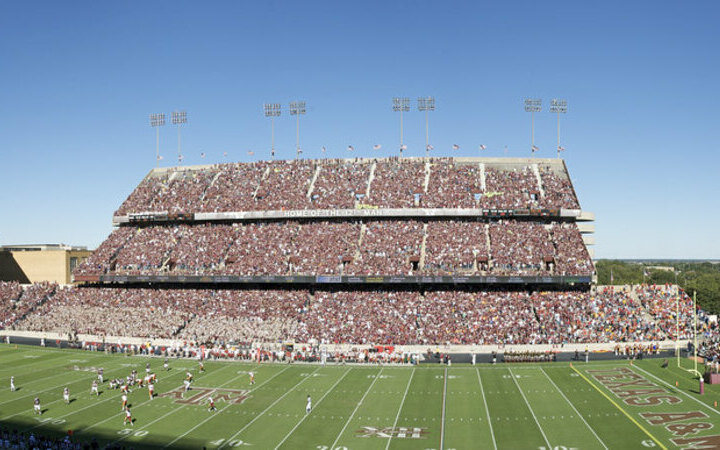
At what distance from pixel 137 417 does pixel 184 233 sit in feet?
113

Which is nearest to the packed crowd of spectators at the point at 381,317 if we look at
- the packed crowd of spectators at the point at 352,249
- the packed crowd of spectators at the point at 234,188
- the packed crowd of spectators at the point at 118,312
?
the packed crowd of spectators at the point at 118,312

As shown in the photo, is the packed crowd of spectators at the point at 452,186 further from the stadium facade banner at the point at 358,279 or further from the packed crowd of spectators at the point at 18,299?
the packed crowd of spectators at the point at 18,299

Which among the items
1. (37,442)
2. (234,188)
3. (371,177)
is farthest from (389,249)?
(37,442)

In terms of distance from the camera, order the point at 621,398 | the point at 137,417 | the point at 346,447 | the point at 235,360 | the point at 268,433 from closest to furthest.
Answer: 1. the point at 346,447
2. the point at 268,433
3. the point at 137,417
4. the point at 621,398
5. the point at 235,360

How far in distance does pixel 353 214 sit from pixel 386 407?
96.3 feet

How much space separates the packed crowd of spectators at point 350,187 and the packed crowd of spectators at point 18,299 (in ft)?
36.4

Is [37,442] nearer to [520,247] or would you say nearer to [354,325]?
[354,325]

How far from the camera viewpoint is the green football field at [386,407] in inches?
917

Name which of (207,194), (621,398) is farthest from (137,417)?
(207,194)

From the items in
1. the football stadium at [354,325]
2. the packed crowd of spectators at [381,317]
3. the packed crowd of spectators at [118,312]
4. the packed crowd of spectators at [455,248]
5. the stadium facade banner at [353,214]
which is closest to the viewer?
the football stadium at [354,325]

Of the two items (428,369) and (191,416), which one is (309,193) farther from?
(191,416)

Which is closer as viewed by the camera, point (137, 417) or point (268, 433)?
point (268, 433)

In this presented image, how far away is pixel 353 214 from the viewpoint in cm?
5556

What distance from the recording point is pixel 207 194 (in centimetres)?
6288
